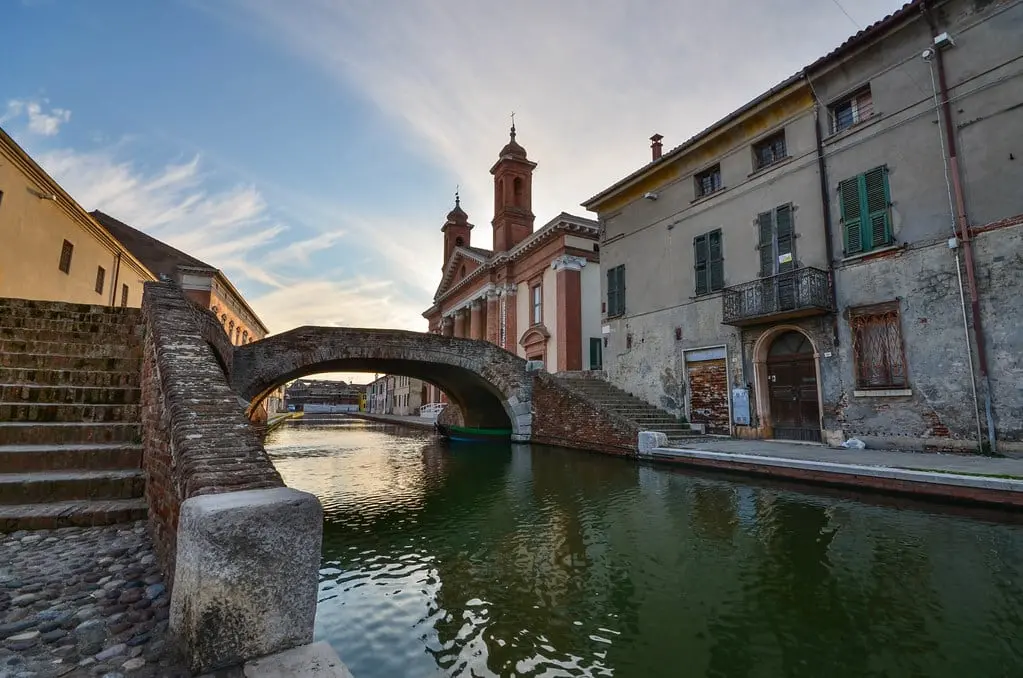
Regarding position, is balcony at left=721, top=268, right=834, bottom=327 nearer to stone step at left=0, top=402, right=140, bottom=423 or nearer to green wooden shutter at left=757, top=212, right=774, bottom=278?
green wooden shutter at left=757, top=212, right=774, bottom=278

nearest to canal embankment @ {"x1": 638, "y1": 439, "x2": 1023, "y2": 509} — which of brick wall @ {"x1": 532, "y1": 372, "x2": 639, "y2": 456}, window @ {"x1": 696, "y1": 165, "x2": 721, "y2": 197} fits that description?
brick wall @ {"x1": 532, "y1": 372, "x2": 639, "y2": 456}

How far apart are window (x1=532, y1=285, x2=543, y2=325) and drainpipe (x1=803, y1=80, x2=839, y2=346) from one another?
44.9ft

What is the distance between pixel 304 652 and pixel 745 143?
1542 centimetres

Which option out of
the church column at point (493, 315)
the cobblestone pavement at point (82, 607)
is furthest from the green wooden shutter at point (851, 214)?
the church column at point (493, 315)

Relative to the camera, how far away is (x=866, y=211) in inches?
434

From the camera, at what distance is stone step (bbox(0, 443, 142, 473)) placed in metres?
4.23

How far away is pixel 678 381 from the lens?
49.6ft

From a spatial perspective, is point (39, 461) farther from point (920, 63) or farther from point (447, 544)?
point (920, 63)

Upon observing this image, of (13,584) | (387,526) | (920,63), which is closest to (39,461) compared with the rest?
(13,584)

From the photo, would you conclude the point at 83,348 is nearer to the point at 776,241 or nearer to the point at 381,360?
the point at 381,360

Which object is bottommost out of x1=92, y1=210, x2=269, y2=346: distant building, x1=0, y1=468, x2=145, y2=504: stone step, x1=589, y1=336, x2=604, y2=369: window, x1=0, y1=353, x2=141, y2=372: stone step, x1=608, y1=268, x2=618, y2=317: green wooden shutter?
x1=0, y1=468, x2=145, y2=504: stone step

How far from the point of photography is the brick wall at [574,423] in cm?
1270

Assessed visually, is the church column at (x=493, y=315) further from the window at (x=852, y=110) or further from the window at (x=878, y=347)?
the window at (x=878, y=347)

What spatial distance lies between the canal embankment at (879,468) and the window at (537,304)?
13.6 m
